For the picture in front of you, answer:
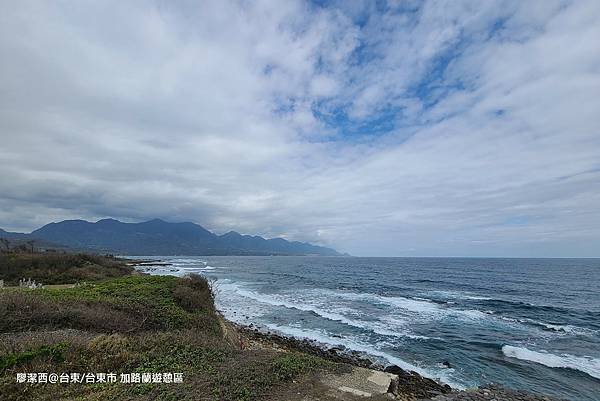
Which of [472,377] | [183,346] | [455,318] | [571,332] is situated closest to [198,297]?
[183,346]

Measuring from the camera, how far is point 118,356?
8.81 metres

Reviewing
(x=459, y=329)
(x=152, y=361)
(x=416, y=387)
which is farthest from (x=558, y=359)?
(x=152, y=361)

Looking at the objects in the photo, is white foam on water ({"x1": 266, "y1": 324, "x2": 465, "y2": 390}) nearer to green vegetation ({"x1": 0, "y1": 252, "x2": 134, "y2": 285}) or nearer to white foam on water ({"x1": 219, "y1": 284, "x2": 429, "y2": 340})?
white foam on water ({"x1": 219, "y1": 284, "x2": 429, "y2": 340})

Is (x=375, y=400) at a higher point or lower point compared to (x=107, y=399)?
lower

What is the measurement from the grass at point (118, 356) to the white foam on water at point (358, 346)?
10.1 metres

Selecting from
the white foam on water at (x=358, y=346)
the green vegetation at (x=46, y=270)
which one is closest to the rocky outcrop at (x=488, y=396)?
the white foam on water at (x=358, y=346)

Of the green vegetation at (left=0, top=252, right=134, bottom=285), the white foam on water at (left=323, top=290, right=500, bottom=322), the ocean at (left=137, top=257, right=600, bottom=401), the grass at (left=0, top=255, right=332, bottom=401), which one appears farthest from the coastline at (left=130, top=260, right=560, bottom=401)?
the green vegetation at (left=0, top=252, right=134, bottom=285)

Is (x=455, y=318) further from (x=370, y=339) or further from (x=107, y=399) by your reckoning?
(x=107, y=399)

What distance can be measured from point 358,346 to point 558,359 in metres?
12.1

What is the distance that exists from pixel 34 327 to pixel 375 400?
1111 centimetres

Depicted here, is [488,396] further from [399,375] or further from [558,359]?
[558,359]

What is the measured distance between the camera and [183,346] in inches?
408

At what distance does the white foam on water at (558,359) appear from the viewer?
17967 mm

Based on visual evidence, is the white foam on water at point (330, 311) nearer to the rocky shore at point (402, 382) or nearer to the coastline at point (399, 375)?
the coastline at point (399, 375)
